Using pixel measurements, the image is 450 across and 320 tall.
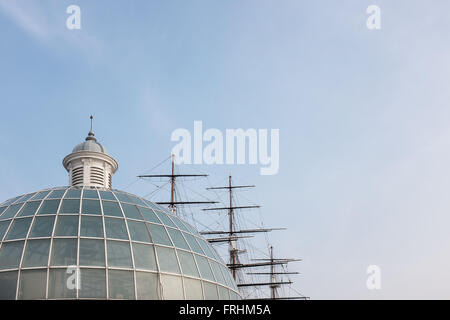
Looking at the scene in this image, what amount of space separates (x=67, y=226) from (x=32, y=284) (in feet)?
9.43

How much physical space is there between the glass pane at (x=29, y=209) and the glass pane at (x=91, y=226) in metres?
2.26

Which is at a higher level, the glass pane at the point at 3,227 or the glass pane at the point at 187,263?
the glass pane at the point at 3,227

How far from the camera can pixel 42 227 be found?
2294 cm

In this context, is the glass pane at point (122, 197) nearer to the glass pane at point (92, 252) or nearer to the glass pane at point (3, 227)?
the glass pane at point (92, 252)

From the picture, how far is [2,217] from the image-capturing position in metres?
24.5

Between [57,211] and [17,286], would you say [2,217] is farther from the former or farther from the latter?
[17,286]

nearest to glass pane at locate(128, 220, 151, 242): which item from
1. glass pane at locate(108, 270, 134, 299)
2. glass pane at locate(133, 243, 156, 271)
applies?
glass pane at locate(133, 243, 156, 271)

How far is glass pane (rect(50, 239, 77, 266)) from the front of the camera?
21.2 meters

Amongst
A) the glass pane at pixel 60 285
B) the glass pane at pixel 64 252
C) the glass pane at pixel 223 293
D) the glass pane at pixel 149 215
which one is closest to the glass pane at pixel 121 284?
the glass pane at pixel 60 285

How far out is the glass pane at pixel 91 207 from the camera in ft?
79.4

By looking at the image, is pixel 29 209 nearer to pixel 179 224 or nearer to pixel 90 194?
pixel 90 194

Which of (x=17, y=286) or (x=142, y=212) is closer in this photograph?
(x=17, y=286)
